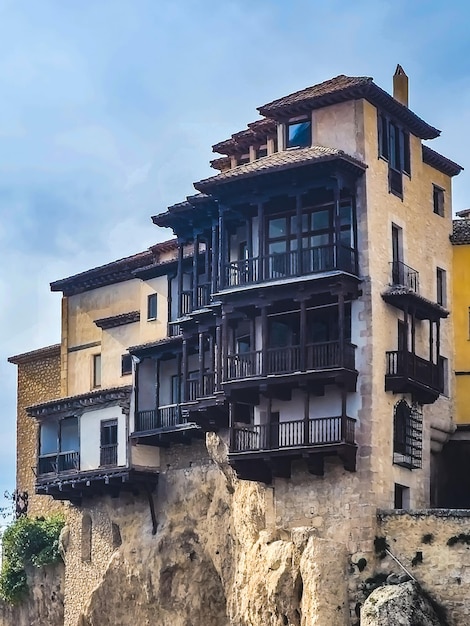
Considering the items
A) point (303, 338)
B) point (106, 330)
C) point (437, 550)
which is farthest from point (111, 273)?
point (437, 550)

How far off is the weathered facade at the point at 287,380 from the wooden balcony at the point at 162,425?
0.09 metres

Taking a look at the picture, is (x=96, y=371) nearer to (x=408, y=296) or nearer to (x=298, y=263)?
(x=298, y=263)

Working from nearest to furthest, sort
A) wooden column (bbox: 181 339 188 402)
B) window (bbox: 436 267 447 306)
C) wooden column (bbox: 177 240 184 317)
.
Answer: window (bbox: 436 267 447 306) → wooden column (bbox: 181 339 188 402) → wooden column (bbox: 177 240 184 317)

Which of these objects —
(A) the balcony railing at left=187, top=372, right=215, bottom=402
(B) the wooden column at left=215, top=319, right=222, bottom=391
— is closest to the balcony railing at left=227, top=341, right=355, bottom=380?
(B) the wooden column at left=215, top=319, right=222, bottom=391

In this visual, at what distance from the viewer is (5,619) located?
248ft

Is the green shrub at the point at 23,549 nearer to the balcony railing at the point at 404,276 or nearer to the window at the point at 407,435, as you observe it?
the window at the point at 407,435

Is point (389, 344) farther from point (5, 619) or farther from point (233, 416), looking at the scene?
point (5, 619)

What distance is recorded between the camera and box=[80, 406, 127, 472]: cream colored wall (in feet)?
219

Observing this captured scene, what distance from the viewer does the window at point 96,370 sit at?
72919mm

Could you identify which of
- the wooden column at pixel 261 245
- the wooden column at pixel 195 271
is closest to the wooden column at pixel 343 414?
the wooden column at pixel 261 245

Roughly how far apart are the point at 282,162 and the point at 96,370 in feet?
65.0

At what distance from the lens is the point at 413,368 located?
56531mm

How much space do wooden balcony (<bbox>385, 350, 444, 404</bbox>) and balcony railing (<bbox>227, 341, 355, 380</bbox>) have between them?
154 cm

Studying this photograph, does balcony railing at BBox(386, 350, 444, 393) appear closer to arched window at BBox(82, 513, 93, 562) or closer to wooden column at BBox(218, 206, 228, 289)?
wooden column at BBox(218, 206, 228, 289)
